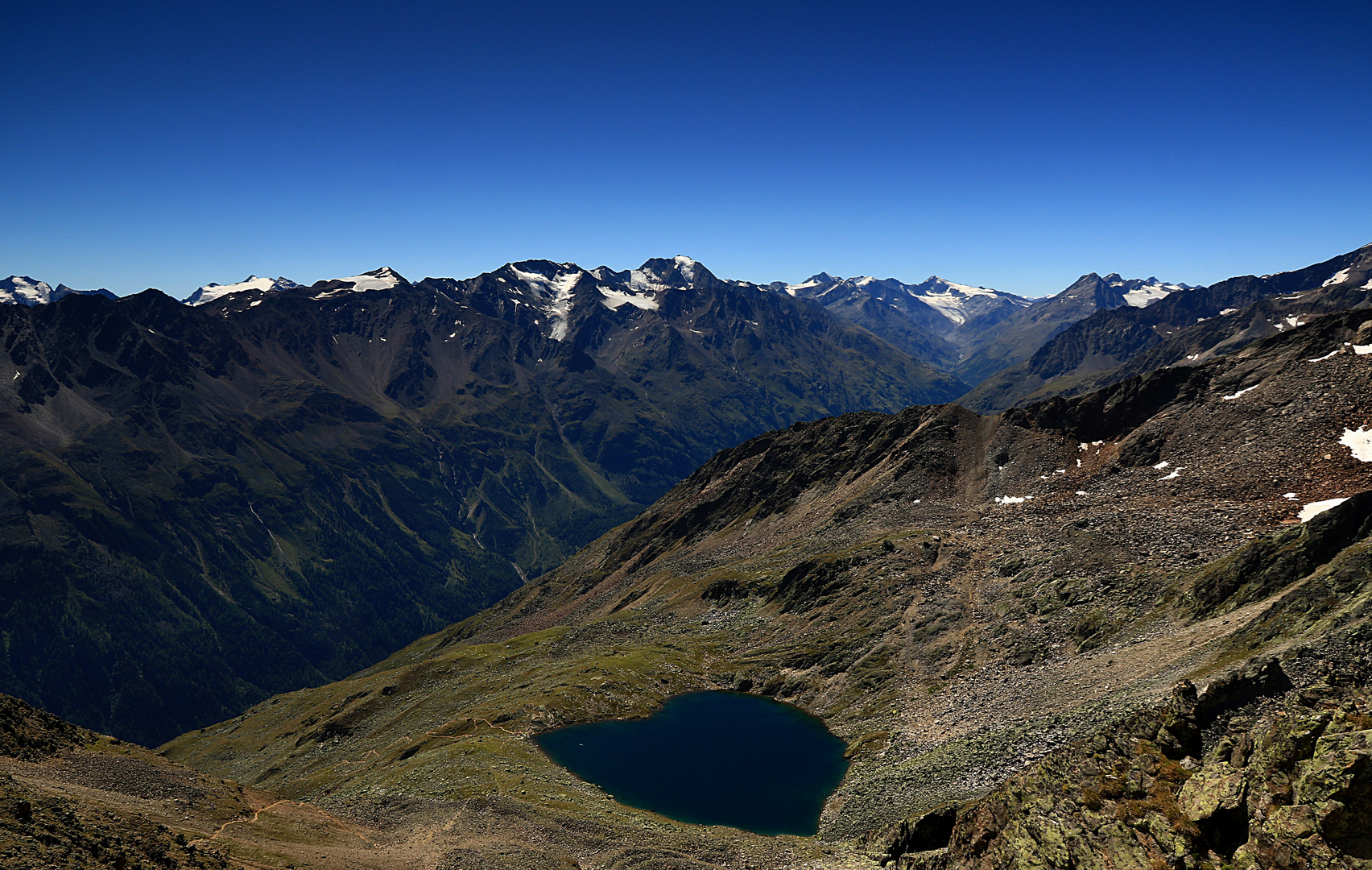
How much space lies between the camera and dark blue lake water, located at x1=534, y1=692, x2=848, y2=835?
2936 inches

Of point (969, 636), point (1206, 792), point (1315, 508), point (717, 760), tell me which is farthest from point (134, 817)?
point (1315, 508)

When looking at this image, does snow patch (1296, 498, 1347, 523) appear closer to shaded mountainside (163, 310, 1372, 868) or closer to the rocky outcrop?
shaded mountainside (163, 310, 1372, 868)

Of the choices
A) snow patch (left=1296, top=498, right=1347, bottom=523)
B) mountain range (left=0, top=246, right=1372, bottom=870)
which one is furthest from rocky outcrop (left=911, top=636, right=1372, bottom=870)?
snow patch (left=1296, top=498, right=1347, bottom=523)

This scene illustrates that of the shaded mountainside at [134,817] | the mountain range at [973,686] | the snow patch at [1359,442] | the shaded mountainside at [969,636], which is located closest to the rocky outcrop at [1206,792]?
the mountain range at [973,686]

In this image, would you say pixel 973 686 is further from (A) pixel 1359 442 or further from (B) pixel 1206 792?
(A) pixel 1359 442

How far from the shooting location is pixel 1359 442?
336ft

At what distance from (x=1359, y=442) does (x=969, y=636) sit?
62.5 metres

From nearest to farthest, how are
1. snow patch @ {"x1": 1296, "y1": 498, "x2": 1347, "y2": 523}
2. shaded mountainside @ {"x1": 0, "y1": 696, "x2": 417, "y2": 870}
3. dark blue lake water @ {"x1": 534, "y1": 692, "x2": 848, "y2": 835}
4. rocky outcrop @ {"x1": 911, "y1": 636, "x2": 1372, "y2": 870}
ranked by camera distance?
rocky outcrop @ {"x1": 911, "y1": 636, "x2": 1372, "y2": 870} < shaded mountainside @ {"x1": 0, "y1": 696, "x2": 417, "y2": 870} < dark blue lake water @ {"x1": 534, "y1": 692, "x2": 848, "y2": 835} < snow patch @ {"x1": 1296, "y1": 498, "x2": 1347, "y2": 523}

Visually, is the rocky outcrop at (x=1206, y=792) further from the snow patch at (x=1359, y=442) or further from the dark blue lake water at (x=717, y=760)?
the snow patch at (x=1359, y=442)

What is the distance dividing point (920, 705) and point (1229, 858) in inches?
2196

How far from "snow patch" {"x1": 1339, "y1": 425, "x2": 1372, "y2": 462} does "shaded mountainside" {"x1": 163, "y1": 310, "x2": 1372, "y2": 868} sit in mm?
578

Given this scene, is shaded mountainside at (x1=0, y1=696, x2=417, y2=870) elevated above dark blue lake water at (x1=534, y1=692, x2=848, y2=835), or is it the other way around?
shaded mountainside at (x1=0, y1=696, x2=417, y2=870)

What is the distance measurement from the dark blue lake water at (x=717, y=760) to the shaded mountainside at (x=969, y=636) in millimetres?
3256

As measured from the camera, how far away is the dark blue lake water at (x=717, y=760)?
74.6 metres
